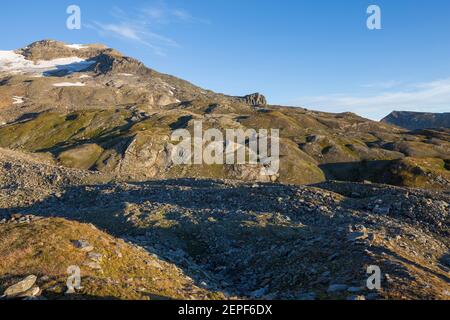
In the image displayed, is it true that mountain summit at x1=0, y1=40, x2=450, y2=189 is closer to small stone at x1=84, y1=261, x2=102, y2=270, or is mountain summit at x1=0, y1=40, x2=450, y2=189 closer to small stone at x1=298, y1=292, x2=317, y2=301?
small stone at x1=84, y1=261, x2=102, y2=270

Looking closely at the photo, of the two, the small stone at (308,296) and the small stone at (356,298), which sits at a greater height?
the small stone at (356,298)

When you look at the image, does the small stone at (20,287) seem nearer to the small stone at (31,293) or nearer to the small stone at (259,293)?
the small stone at (31,293)

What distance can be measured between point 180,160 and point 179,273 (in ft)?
288

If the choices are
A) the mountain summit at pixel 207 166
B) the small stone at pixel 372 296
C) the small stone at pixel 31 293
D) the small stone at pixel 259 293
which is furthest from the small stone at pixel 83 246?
the mountain summit at pixel 207 166

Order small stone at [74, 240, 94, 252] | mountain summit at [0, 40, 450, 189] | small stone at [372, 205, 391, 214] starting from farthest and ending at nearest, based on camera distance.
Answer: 1. mountain summit at [0, 40, 450, 189]
2. small stone at [372, 205, 391, 214]
3. small stone at [74, 240, 94, 252]

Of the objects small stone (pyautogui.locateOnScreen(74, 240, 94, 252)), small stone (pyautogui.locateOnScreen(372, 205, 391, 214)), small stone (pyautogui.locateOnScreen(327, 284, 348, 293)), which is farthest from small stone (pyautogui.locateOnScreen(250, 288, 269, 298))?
small stone (pyautogui.locateOnScreen(372, 205, 391, 214))

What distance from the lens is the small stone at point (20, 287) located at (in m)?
17.8

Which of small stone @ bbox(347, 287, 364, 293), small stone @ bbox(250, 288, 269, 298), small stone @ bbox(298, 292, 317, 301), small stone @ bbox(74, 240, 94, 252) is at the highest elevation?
small stone @ bbox(74, 240, 94, 252)

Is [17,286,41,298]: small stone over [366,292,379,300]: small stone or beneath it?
over

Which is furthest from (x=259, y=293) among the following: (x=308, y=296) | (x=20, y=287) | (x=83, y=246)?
(x=20, y=287)

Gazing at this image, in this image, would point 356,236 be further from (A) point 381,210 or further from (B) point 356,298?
(A) point 381,210

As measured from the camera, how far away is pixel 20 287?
18.2 meters

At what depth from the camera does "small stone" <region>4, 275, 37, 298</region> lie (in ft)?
58.3

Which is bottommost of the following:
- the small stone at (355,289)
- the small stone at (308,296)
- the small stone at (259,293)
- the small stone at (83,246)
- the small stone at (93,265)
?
the small stone at (259,293)
